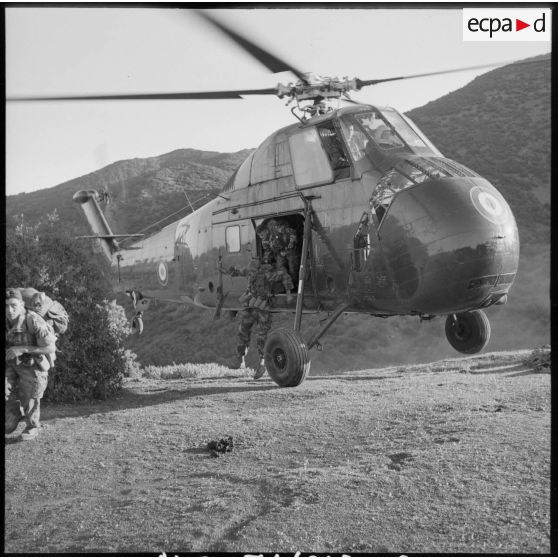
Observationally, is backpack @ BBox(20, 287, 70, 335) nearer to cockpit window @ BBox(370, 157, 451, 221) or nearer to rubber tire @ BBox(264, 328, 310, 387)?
rubber tire @ BBox(264, 328, 310, 387)

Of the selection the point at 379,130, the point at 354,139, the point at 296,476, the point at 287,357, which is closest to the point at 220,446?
the point at 296,476

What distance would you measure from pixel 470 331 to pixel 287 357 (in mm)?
3076

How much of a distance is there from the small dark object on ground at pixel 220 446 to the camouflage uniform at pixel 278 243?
349 centimetres

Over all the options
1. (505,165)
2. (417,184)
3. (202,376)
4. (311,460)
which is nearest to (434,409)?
(311,460)


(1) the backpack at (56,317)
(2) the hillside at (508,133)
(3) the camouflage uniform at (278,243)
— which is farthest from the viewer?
(2) the hillside at (508,133)

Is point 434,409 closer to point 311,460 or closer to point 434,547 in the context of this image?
point 311,460

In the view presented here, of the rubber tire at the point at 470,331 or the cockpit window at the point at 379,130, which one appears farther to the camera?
the rubber tire at the point at 470,331

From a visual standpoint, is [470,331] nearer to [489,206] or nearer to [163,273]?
[489,206]

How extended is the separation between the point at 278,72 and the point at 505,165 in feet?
79.1

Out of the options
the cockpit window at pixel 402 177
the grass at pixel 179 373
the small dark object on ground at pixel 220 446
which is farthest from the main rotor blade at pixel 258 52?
the grass at pixel 179 373

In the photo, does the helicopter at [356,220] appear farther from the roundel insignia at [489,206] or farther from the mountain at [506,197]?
the mountain at [506,197]

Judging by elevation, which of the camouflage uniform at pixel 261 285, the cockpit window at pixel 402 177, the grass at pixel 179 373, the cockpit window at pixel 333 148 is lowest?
the grass at pixel 179 373

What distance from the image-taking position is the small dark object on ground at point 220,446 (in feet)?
19.8

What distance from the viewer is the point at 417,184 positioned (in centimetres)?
699
